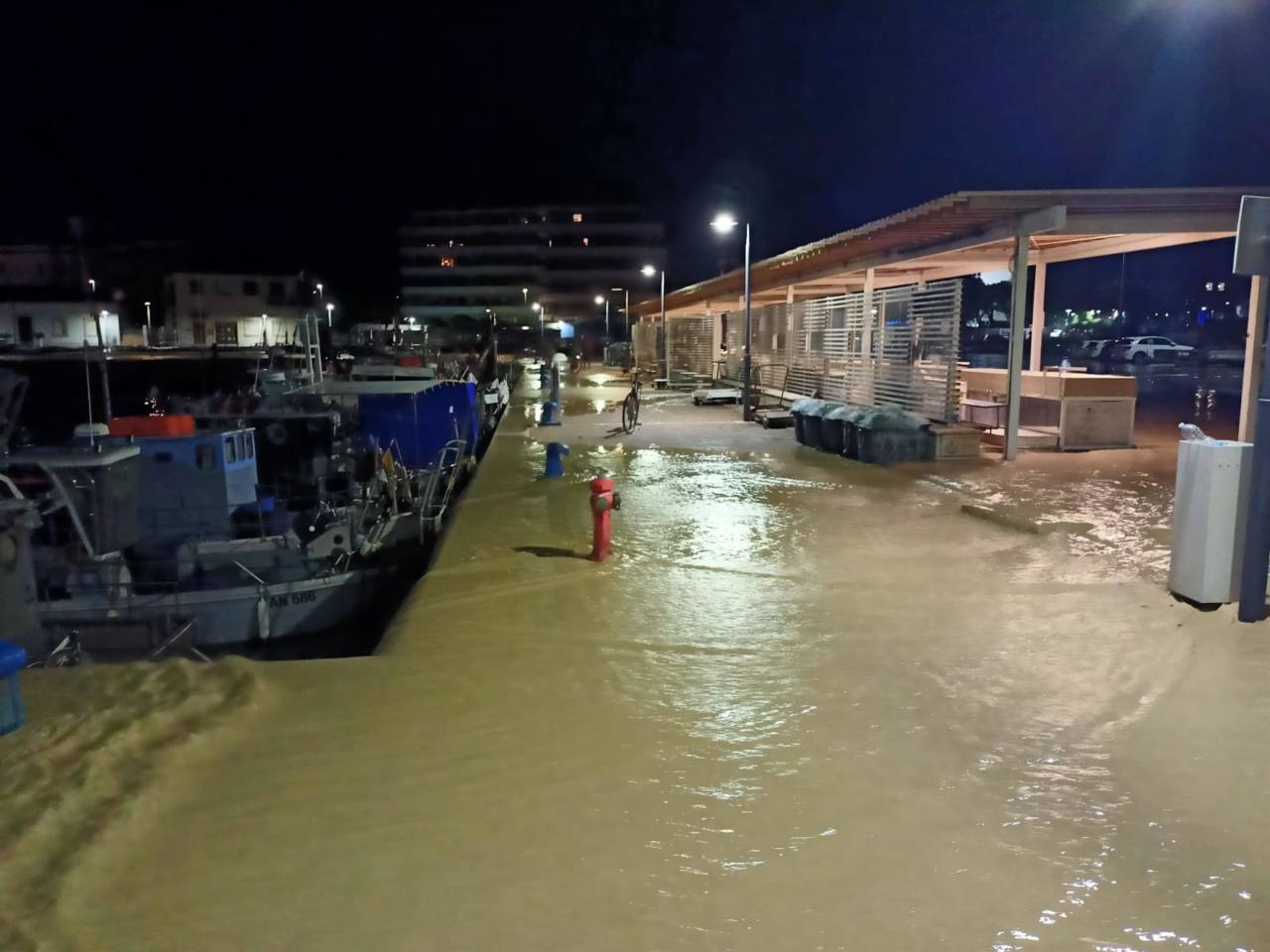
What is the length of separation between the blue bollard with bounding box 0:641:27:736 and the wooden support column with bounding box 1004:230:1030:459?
14.0m

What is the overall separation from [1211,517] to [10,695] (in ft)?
25.4

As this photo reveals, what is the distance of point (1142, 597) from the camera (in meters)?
7.41

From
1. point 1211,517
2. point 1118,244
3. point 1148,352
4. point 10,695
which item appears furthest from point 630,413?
point 1148,352

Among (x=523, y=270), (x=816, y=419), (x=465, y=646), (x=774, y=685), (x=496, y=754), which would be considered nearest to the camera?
(x=496, y=754)

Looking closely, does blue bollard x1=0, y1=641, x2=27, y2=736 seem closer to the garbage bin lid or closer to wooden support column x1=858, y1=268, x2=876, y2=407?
the garbage bin lid

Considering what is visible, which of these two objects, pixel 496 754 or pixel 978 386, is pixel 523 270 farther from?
pixel 496 754

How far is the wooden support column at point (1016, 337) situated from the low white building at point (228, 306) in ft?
258

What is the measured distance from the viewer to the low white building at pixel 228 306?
277 ft

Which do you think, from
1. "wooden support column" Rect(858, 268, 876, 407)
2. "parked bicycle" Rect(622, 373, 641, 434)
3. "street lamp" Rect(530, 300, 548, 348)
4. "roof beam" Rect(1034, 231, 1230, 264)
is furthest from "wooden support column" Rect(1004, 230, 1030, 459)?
"street lamp" Rect(530, 300, 548, 348)

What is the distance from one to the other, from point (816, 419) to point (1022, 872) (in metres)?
14.2

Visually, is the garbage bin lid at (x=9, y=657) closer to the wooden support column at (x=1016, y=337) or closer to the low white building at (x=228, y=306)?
the wooden support column at (x=1016, y=337)

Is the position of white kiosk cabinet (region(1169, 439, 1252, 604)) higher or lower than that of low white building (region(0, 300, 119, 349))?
lower

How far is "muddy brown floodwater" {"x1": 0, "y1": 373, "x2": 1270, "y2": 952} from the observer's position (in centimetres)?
344

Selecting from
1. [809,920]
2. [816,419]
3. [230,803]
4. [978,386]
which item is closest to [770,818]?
[809,920]
